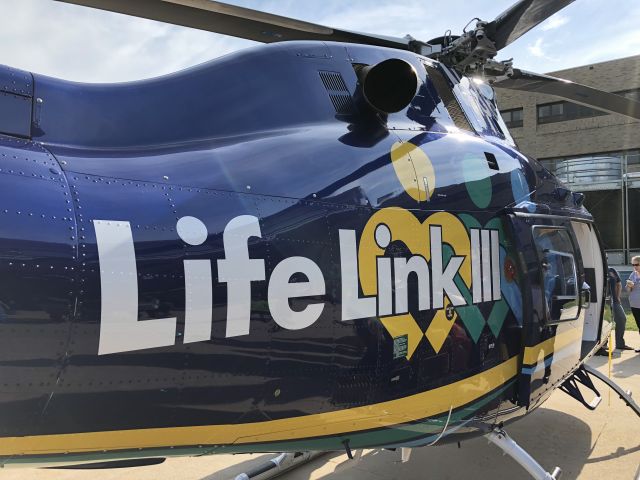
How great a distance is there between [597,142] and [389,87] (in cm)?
3551

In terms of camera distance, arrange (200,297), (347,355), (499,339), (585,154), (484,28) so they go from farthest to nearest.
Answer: (585,154)
(484,28)
(499,339)
(347,355)
(200,297)

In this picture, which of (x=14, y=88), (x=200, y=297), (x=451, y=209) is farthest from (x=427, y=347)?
(x=14, y=88)

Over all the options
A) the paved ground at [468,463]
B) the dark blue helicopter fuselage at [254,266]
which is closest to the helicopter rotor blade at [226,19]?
the dark blue helicopter fuselage at [254,266]

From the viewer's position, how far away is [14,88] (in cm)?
235

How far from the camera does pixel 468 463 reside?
5.35m

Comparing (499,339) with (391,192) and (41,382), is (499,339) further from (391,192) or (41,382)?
(41,382)

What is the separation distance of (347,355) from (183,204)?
1.17 m

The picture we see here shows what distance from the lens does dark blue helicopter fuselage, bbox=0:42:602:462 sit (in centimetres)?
203

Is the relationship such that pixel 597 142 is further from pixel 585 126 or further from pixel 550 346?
pixel 550 346

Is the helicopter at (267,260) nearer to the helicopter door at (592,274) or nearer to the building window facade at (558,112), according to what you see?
the helicopter door at (592,274)

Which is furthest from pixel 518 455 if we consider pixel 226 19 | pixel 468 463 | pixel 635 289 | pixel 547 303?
pixel 635 289

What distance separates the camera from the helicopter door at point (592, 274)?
5699 mm

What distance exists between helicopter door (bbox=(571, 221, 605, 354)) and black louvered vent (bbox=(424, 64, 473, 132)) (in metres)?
2.26

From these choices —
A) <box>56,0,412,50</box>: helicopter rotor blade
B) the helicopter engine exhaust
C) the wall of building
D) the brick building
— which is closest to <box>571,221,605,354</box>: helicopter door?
the helicopter engine exhaust
